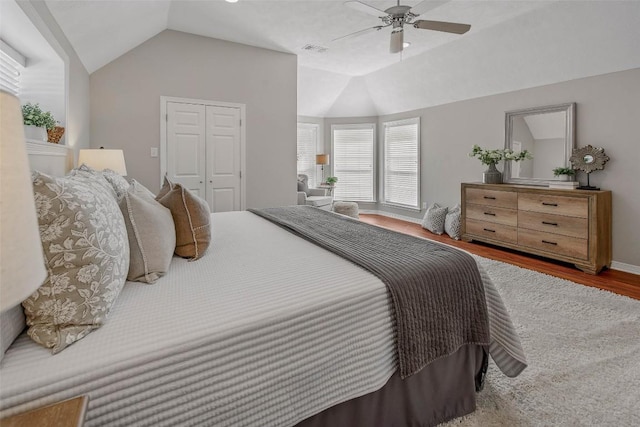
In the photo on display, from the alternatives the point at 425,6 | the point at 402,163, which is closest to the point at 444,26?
the point at 425,6

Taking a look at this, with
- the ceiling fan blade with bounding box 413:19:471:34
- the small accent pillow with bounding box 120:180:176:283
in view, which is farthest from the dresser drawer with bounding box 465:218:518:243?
the small accent pillow with bounding box 120:180:176:283

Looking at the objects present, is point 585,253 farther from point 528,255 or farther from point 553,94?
point 553,94

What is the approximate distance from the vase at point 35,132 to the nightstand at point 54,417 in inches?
86.0

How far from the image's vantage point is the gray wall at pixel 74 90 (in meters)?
2.32

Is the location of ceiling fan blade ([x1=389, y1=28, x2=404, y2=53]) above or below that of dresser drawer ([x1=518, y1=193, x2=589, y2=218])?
above

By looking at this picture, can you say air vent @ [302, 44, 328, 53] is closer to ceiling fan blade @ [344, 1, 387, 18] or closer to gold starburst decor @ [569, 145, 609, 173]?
ceiling fan blade @ [344, 1, 387, 18]

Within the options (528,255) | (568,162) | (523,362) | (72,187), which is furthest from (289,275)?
(568,162)

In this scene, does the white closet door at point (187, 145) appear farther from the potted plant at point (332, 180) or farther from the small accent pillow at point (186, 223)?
the potted plant at point (332, 180)

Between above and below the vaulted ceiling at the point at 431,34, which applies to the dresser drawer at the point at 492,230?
below

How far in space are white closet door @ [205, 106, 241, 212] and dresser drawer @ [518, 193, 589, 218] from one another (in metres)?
3.79

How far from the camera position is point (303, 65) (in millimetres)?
5836

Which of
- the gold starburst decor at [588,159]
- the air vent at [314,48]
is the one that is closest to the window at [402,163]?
the air vent at [314,48]

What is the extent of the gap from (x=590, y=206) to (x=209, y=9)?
4.60 metres

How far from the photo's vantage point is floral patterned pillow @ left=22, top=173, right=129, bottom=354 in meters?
0.89
